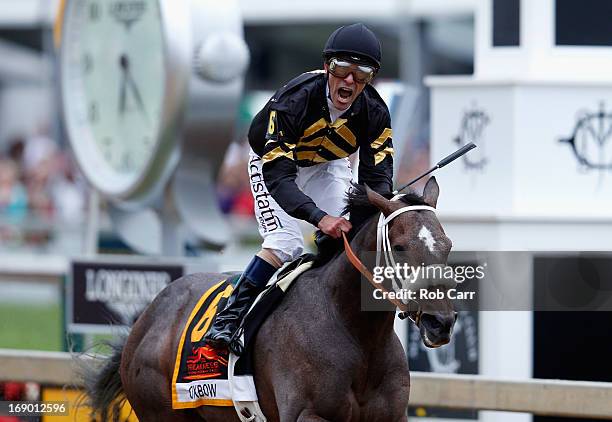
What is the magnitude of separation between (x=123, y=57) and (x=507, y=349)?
3.33 m

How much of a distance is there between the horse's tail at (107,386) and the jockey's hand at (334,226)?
187 centimetres

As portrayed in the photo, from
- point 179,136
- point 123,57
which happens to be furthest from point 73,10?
point 179,136

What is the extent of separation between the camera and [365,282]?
520 cm

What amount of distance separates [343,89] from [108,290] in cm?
360

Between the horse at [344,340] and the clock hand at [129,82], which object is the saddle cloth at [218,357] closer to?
the horse at [344,340]

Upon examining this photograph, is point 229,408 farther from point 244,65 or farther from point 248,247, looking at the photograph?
point 248,247

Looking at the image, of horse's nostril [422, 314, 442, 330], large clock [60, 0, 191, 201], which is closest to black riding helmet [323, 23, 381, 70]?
horse's nostril [422, 314, 442, 330]

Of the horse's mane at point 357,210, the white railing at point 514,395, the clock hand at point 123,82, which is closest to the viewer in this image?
the horse's mane at point 357,210

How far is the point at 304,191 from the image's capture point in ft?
19.2

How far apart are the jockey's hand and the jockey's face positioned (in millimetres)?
501

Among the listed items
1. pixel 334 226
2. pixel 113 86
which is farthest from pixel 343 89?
pixel 113 86

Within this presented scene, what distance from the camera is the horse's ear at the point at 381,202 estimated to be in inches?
199

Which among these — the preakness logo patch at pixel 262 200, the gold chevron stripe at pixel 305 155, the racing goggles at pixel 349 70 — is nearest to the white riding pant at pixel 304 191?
the preakness logo patch at pixel 262 200

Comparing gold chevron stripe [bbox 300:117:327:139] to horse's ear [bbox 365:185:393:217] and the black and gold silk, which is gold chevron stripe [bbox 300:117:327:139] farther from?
horse's ear [bbox 365:185:393:217]
